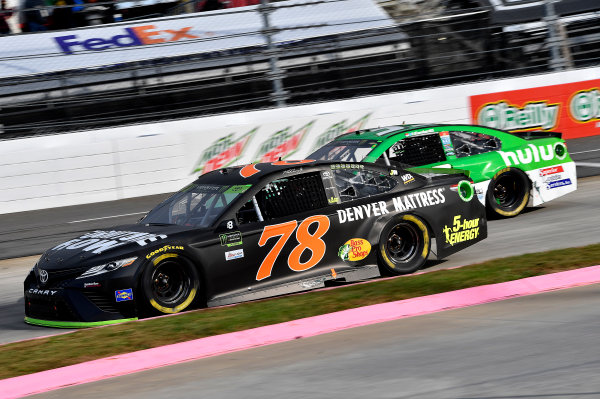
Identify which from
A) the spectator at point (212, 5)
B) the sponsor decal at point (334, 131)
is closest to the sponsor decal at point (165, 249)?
the sponsor decal at point (334, 131)

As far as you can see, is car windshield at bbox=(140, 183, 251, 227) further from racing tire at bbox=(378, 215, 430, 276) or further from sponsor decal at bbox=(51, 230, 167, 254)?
racing tire at bbox=(378, 215, 430, 276)

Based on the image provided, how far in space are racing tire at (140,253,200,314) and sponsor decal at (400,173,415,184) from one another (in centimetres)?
256

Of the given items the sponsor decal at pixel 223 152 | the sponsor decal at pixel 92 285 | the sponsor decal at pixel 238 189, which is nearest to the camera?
the sponsor decal at pixel 92 285

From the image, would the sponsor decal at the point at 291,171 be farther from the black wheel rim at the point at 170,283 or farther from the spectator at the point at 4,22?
the spectator at the point at 4,22

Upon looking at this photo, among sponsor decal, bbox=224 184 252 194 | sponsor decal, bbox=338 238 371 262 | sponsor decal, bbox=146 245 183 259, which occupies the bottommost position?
sponsor decal, bbox=338 238 371 262

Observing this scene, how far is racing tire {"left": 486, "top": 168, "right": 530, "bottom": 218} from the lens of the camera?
11812 mm

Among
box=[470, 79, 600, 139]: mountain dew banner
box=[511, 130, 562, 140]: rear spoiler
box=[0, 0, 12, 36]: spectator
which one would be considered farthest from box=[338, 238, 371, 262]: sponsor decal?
box=[0, 0, 12, 36]: spectator

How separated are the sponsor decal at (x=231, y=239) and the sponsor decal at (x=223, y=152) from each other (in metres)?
9.14

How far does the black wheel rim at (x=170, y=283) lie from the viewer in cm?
786

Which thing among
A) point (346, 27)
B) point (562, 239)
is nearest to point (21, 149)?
point (346, 27)

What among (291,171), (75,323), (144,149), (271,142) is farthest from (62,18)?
(75,323)

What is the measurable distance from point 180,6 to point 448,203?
1278 centimetres

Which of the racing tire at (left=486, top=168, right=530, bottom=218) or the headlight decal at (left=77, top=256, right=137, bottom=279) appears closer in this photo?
the headlight decal at (left=77, top=256, right=137, bottom=279)

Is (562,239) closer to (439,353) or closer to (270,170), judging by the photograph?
(270,170)
